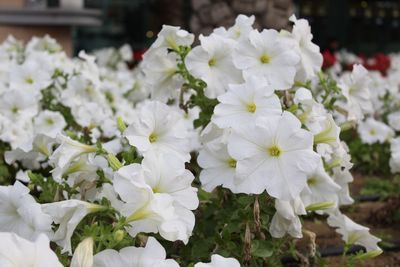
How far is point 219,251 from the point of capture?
8.11 feet

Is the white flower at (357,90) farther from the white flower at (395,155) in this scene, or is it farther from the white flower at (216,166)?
the white flower at (216,166)

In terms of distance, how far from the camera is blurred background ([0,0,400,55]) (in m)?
6.63

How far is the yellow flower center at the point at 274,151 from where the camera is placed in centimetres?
210

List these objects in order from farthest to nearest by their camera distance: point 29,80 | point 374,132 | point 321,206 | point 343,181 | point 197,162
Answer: point 374,132 → point 29,80 → point 343,181 → point 197,162 → point 321,206

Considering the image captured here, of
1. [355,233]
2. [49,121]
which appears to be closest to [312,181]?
[355,233]

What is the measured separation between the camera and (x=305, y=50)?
2.85m

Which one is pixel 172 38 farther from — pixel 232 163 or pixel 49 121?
pixel 49 121

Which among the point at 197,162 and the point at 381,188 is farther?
the point at 381,188

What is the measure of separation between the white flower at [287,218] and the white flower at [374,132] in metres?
2.84

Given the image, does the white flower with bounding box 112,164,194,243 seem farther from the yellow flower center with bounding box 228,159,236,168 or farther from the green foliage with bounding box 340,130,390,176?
the green foliage with bounding box 340,130,390,176

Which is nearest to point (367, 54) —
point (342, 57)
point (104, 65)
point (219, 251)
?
point (342, 57)

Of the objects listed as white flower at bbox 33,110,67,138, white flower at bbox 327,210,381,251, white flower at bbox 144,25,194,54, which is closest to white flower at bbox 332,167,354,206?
white flower at bbox 327,210,381,251

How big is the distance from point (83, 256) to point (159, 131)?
27.9 inches

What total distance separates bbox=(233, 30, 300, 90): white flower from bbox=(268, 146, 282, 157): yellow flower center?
53cm
